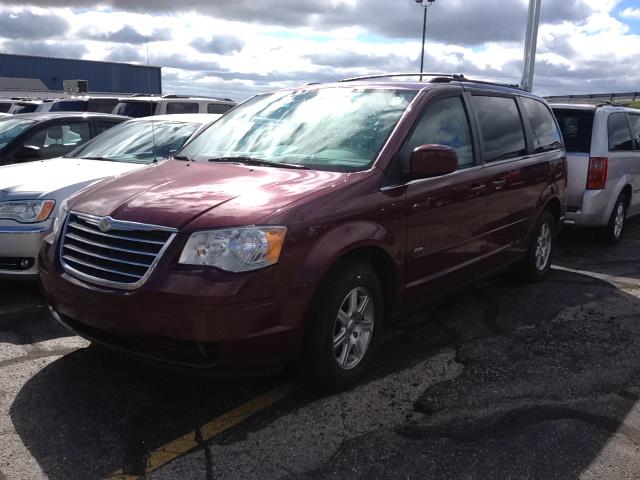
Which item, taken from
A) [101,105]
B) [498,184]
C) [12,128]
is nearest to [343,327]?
[498,184]

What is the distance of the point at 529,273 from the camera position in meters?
5.96

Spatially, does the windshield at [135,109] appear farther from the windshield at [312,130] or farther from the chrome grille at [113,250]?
the chrome grille at [113,250]

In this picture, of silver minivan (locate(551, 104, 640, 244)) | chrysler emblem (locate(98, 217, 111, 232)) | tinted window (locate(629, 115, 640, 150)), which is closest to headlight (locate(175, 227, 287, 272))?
chrysler emblem (locate(98, 217, 111, 232))

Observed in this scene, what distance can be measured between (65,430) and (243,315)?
3.59 feet

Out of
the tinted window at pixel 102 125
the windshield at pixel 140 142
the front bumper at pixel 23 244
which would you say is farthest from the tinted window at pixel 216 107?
the front bumper at pixel 23 244

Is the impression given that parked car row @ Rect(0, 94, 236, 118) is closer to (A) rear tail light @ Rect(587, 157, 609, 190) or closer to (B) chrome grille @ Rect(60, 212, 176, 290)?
(A) rear tail light @ Rect(587, 157, 609, 190)

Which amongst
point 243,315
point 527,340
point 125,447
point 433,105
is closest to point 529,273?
point 527,340

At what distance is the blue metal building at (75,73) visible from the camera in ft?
192

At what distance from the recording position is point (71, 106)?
15.0 meters

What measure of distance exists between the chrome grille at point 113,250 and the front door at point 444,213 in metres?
1.57

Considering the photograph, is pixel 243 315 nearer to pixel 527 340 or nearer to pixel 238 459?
pixel 238 459

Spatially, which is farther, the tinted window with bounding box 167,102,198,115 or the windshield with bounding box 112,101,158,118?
the windshield with bounding box 112,101,158,118

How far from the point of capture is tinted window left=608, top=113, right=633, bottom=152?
25.4 feet

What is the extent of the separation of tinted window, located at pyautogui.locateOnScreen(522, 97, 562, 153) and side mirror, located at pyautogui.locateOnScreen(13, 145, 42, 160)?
517 centimetres
